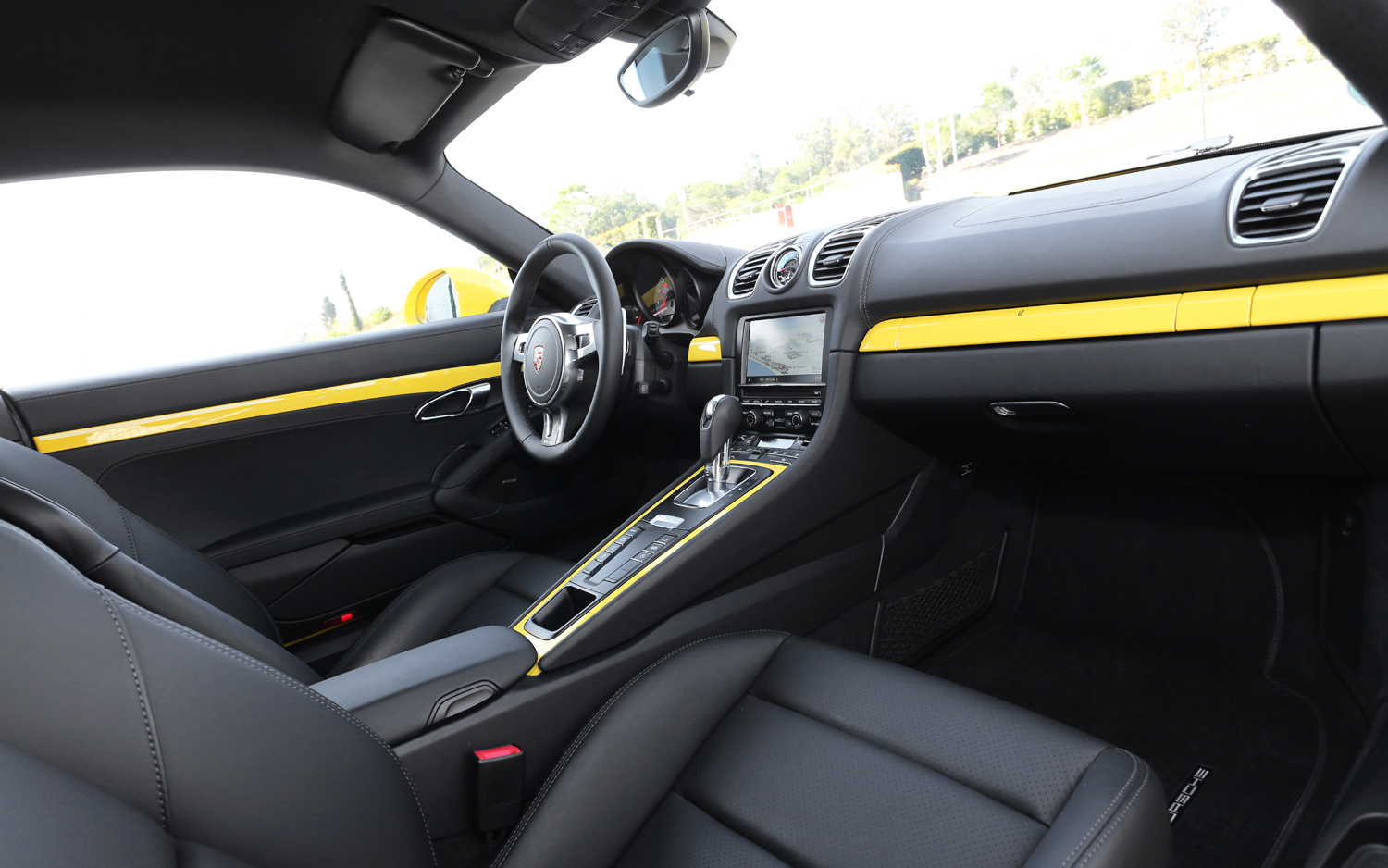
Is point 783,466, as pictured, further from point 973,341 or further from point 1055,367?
point 1055,367

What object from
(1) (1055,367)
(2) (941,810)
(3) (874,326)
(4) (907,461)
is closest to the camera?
(2) (941,810)

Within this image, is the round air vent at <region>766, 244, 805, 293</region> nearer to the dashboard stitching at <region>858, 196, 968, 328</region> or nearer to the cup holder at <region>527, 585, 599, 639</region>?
the dashboard stitching at <region>858, 196, 968, 328</region>

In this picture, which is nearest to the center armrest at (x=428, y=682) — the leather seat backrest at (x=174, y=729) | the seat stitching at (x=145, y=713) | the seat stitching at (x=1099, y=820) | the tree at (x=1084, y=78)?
the leather seat backrest at (x=174, y=729)

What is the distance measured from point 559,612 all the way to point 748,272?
0.92m

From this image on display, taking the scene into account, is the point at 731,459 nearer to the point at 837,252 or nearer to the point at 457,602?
the point at 837,252

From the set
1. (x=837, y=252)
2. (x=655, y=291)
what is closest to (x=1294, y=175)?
(x=837, y=252)

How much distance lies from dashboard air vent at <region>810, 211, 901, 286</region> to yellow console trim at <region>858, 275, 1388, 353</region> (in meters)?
0.17

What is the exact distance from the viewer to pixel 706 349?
207cm

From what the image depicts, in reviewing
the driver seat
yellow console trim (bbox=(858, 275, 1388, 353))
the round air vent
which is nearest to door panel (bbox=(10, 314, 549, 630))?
the driver seat

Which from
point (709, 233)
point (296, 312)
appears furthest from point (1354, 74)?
point (296, 312)

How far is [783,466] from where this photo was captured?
66.4 inches

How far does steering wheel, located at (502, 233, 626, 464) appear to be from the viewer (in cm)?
176

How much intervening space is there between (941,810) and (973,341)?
0.80 metres

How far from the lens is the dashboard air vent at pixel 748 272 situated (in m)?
1.94
